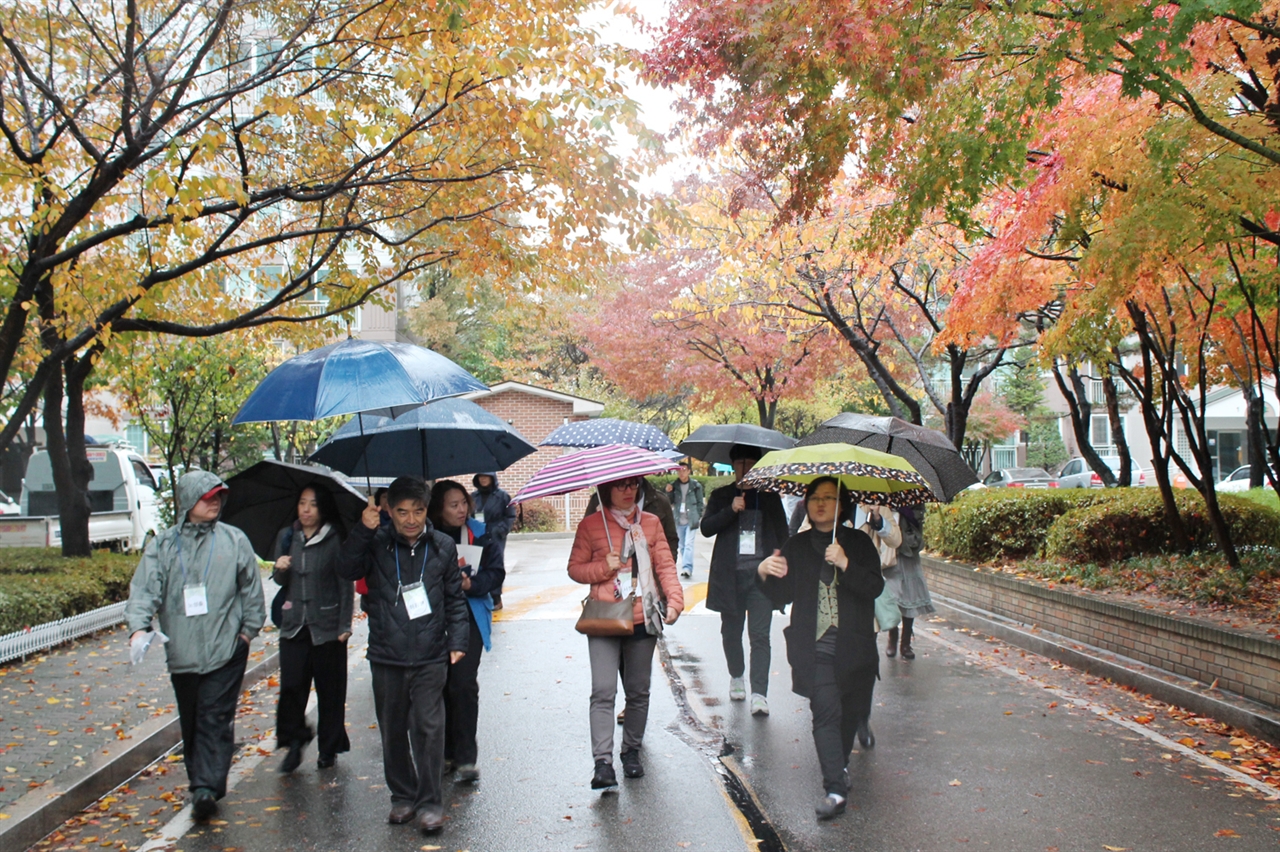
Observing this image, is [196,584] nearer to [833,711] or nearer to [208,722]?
[208,722]

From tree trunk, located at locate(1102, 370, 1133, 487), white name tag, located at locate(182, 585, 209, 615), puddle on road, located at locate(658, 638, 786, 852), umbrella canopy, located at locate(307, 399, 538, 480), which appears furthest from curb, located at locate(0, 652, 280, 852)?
tree trunk, located at locate(1102, 370, 1133, 487)

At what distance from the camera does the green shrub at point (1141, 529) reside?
1274 centimetres

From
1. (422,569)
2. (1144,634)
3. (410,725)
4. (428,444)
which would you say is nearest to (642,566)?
(422,569)

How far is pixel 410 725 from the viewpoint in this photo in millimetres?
5512

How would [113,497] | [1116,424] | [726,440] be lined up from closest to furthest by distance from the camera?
1. [726,440]
2. [1116,424]
3. [113,497]

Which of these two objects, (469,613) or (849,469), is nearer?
(849,469)

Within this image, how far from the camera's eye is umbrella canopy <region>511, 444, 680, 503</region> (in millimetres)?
5734

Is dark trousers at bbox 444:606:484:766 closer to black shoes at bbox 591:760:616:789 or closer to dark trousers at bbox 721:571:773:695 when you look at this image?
black shoes at bbox 591:760:616:789

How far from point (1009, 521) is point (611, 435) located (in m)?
6.87

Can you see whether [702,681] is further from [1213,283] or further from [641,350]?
[641,350]

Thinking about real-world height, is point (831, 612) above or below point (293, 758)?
above

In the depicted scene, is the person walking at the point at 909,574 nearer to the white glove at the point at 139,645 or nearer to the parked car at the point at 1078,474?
the white glove at the point at 139,645

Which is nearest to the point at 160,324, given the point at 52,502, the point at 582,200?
the point at 582,200

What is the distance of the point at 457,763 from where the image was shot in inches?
247
